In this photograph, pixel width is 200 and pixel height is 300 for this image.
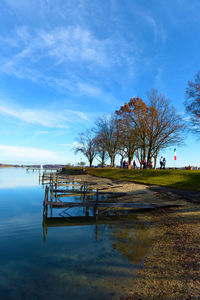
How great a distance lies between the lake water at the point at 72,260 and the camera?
4791 millimetres

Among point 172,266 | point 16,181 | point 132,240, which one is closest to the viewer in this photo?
point 172,266

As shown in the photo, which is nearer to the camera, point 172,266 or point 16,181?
point 172,266

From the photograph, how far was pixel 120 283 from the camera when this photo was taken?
4871mm

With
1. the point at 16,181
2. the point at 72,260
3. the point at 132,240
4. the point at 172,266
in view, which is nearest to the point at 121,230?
the point at 132,240

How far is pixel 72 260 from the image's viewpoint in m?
6.43

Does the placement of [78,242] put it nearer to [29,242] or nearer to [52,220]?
[29,242]

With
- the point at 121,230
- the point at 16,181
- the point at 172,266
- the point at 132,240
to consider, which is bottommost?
the point at 16,181

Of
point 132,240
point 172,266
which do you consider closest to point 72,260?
point 132,240

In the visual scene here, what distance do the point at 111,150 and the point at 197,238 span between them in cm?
4419

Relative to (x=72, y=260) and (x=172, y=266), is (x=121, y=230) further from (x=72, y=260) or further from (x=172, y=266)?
→ (x=172, y=266)

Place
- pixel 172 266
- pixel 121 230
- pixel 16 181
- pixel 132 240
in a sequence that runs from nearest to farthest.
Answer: pixel 172 266 < pixel 132 240 < pixel 121 230 < pixel 16 181

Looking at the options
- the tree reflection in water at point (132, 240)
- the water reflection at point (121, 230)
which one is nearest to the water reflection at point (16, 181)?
the water reflection at point (121, 230)

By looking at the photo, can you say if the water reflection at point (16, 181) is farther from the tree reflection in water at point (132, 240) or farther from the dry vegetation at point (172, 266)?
the dry vegetation at point (172, 266)

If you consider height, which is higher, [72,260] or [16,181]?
[72,260]
